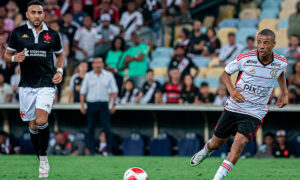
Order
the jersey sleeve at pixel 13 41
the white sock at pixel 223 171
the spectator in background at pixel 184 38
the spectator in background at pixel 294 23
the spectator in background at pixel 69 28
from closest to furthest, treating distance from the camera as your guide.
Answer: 1. the white sock at pixel 223 171
2. the jersey sleeve at pixel 13 41
3. the spectator in background at pixel 294 23
4. the spectator in background at pixel 184 38
5. the spectator in background at pixel 69 28

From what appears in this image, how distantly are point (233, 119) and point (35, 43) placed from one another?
9.15 feet

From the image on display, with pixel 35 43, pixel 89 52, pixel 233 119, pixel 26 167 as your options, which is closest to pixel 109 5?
pixel 89 52

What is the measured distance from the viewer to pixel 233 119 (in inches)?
270

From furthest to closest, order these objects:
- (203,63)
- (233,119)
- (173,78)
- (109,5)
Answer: (109,5) < (203,63) < (173,78) < (233,119)

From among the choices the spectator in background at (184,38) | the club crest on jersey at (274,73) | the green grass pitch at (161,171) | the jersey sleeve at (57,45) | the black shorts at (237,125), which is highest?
the spectator in background at (184,38)

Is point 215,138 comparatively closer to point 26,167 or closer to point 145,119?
point 26,167

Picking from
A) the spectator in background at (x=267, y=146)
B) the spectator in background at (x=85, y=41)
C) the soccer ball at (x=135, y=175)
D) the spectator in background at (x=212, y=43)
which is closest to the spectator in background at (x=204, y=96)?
the spectator in background at (x=267, y=146)

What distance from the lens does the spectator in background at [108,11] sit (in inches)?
659

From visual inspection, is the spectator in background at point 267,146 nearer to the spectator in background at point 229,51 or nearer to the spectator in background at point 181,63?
the spectator in background at point 229,51

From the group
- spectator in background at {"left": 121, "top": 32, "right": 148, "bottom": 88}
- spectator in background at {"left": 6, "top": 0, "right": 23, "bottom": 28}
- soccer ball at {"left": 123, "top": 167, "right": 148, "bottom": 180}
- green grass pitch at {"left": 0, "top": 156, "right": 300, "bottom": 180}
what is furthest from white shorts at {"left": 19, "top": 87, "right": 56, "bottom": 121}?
spectator in background at {"left": 6, "top": 0, "right": 23, "bottom": 28}

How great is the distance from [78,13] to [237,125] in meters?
11.0

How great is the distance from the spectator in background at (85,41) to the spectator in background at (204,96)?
10.8 ft

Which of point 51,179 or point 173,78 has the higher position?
point 173,78

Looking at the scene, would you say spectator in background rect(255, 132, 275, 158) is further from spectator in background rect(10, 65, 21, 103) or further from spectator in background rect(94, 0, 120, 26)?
spectator in background rect(10, 65, 21, 103)
